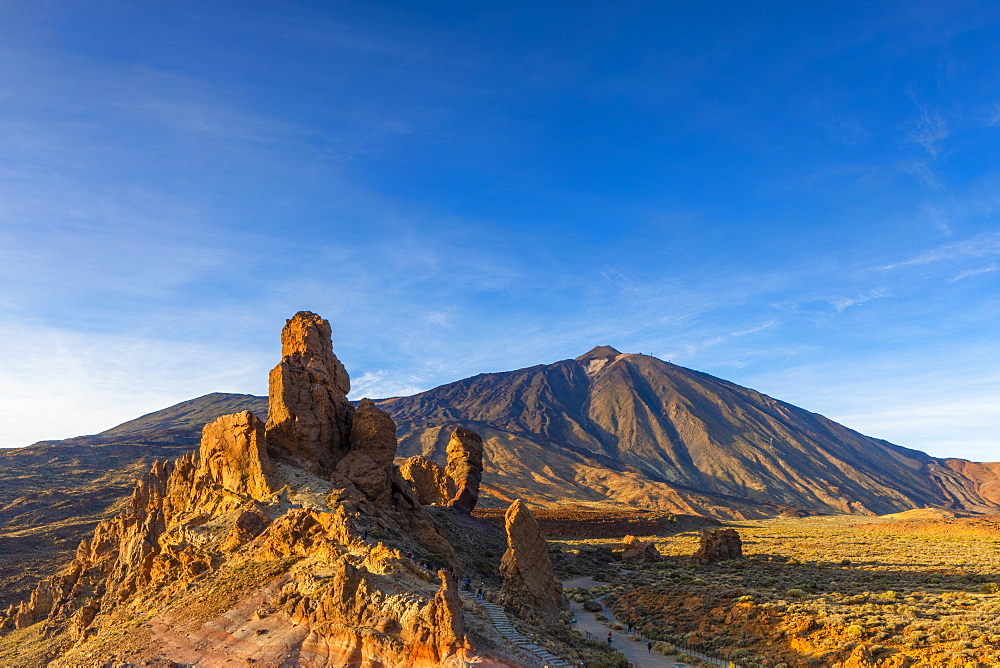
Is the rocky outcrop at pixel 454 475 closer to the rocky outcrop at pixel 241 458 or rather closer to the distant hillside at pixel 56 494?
the distant hillside at pixel 56 494

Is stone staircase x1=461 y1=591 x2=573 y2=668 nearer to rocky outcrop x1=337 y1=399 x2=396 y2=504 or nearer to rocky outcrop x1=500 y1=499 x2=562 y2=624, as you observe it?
rocky outcrop x1=500 y1=499 x2=562 y2=624

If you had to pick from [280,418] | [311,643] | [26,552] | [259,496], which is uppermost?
[280,418]

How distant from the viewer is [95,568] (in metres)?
37.1

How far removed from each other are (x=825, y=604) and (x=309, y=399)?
26.5 meters

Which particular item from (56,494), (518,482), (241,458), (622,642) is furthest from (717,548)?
(518,482)

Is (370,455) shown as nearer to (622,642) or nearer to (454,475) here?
(622,642)

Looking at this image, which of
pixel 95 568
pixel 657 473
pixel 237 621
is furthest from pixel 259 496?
pixel 657 473

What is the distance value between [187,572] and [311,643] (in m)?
9.07

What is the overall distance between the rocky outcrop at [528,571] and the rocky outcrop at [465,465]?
87.2ft

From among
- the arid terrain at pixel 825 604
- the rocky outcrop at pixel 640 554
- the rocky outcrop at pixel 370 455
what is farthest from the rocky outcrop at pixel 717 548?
the rocky outcrop at pixel 370 455

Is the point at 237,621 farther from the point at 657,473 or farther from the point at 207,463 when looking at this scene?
the point at 657,473

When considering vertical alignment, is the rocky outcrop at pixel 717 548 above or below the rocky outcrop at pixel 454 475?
below

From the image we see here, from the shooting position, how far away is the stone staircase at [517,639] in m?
17.7

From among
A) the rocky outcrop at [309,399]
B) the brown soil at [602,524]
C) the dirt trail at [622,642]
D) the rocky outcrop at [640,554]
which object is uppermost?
the rocky outcrop at [309,399]
